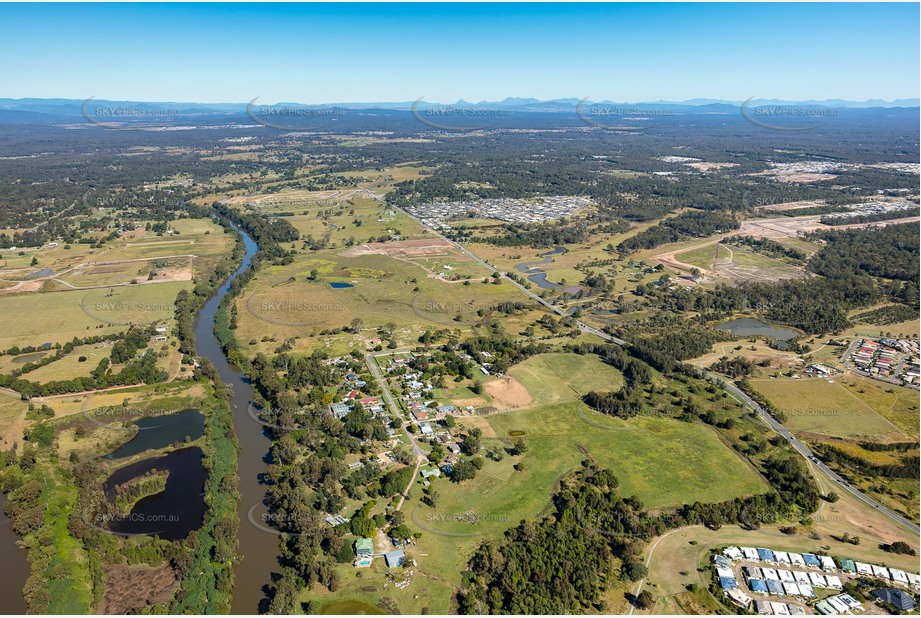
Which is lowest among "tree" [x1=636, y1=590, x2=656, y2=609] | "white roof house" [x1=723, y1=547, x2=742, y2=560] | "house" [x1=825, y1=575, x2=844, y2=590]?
"tree" [x1=636, y1=590, x2=656, y2=609]

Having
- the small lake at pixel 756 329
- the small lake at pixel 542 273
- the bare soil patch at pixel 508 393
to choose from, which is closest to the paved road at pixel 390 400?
the bare soil patch at pixel 508 393

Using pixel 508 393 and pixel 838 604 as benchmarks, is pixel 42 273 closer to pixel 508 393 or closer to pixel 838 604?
pixel 508 393

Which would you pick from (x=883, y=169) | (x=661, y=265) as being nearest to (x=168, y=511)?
Answer: (x=661, y=265)

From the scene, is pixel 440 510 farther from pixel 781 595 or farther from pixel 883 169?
pixel 883 169

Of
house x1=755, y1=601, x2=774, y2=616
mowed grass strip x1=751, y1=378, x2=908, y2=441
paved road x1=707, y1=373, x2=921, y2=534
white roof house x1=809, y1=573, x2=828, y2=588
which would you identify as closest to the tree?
house x1=755, y1=601, x2=774, y2=616

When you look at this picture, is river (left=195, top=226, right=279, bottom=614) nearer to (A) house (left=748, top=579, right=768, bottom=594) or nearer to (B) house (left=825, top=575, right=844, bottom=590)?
(A) house (left=748, top=579, right=768, bottom=594)

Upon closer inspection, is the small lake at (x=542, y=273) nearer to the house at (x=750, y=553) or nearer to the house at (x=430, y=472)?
the house at (x=430, y=472)

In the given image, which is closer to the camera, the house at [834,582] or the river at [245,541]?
the house at [834,582]
